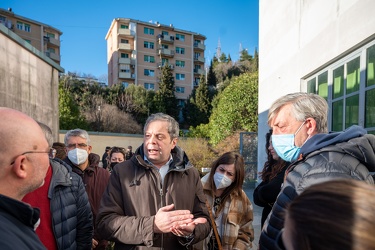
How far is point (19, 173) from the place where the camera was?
50.2 inches

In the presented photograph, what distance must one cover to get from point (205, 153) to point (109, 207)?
43.4 ft

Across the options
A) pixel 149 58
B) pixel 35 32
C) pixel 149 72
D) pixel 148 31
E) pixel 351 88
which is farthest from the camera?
pixel 148 31

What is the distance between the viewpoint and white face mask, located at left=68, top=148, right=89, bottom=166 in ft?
11.1

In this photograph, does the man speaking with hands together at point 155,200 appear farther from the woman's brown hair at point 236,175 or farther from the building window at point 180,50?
the building window at point 180,50

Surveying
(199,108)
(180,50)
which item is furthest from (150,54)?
(199,108)

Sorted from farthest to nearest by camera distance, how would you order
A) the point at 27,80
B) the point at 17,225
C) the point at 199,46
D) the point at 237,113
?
the point at 199,46 < the point at 237,113 < the point at 27,80 < the point at 17,225

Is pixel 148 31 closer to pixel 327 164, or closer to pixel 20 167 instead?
pixel 20 167

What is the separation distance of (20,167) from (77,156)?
2.21 m

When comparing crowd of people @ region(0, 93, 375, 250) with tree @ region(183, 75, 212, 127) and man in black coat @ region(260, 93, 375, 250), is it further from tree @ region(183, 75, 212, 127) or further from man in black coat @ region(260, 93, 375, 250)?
tree @ region(183, 75, 212, 127)

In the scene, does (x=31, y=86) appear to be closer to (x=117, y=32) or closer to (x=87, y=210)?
(x=87, y=210)

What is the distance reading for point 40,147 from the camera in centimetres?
141

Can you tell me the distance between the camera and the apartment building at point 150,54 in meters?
47.7

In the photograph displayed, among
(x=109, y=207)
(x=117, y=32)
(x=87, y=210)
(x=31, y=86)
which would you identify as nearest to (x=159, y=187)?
(x=109, y=207)

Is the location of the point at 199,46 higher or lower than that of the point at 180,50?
higher
